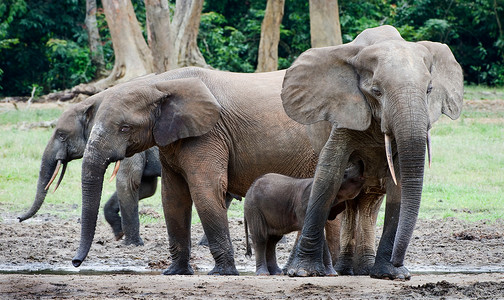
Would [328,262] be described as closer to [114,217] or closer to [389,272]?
[389,272]

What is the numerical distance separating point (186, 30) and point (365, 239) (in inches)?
535

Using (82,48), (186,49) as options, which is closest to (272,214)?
(186,49)

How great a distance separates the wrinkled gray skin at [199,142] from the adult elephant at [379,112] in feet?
3.60

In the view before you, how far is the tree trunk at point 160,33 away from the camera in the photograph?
18469 millimetres

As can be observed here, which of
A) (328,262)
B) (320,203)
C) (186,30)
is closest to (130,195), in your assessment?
(328,262)

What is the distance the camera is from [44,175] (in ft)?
35.3

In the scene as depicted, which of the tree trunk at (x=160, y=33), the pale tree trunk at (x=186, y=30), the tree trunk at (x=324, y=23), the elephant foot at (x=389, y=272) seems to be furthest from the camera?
the pale tree trunk at (x=186, y=30)

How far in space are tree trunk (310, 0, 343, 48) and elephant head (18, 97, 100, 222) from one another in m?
8.98

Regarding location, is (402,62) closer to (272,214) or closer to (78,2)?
(272,214)

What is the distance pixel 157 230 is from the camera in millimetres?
12211

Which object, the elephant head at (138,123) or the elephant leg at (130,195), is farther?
the elephant leg at (130,195)

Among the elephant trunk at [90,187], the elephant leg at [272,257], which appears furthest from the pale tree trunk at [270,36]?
the elephant trunk at [90,187]

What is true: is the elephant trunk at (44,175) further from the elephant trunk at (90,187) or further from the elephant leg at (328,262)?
the elephant leg at (328,262)

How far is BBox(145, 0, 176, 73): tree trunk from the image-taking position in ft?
60.6
